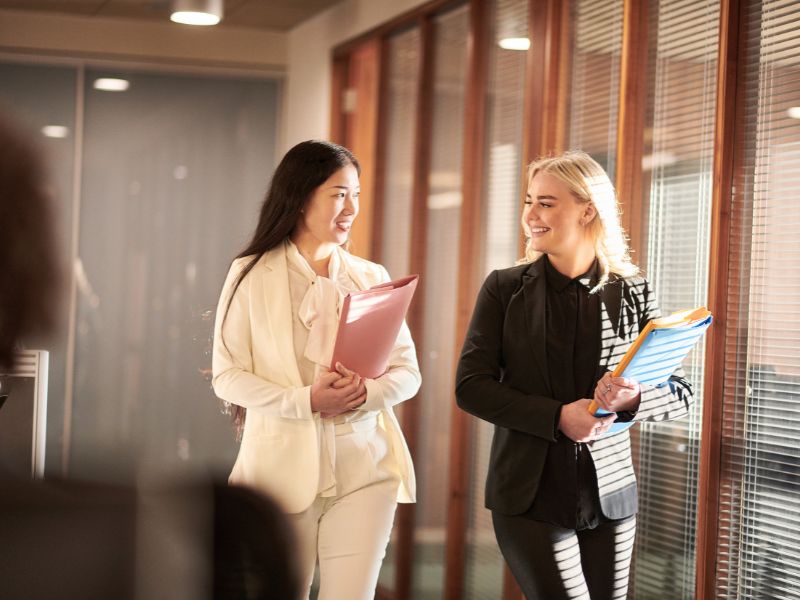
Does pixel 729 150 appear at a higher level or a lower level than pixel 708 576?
higher

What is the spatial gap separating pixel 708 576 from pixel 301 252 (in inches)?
55.1

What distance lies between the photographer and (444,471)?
14.6ft

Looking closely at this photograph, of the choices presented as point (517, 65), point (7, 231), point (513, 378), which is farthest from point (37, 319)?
point (517, 65)

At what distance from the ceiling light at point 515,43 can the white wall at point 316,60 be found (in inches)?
44.7

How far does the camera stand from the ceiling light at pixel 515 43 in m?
3.86

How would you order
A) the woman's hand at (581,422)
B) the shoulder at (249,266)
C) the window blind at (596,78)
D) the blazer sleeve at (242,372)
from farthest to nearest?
the window blind at (596,78)
the shoulder at (249,266)
the blazer sleeve at (242,372)
the woman's hand at (581,422)

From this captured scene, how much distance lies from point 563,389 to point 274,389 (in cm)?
72

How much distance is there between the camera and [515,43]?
396cm

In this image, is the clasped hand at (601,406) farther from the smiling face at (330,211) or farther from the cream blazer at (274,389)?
the smiling face at (330,211)

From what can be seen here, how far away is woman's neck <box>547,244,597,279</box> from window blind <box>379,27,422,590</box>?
7.20 ft

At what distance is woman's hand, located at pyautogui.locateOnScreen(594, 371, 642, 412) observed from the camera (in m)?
2.30

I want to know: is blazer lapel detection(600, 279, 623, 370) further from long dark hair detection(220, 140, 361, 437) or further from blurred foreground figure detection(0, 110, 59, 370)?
blurred foreground figure detection(0, 110, 59, 370)

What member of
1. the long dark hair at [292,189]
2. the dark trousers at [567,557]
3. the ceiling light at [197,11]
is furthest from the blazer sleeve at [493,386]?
the ceiling light at [197,11]

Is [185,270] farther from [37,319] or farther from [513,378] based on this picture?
[37,319]
